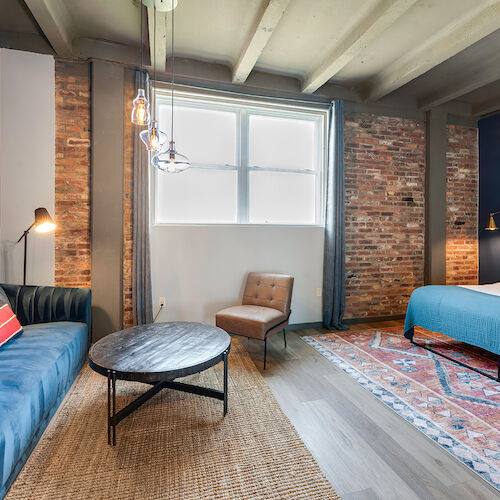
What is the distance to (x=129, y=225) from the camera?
337cm

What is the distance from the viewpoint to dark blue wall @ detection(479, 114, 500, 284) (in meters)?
4.45

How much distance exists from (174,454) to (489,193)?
17.0ft

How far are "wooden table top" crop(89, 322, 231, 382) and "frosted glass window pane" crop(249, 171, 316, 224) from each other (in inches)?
74.1

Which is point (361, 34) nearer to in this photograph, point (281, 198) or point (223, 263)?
point (281, 198)

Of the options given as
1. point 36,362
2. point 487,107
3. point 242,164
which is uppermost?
point 487,107

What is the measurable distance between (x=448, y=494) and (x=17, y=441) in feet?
6.53

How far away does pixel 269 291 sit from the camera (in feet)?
11.1

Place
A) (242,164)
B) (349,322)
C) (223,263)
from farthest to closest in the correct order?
(349,322)
(242,164)
(223,263)

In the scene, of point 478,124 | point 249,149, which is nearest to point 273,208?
point 249,149

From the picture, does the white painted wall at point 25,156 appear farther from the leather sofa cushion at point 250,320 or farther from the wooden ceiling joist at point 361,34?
the wooden ceiling joist at point 361,34

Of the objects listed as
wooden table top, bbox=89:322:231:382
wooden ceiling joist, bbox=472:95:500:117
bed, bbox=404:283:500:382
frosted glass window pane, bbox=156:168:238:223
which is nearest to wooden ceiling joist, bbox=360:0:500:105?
wooden ceiling joist, bbox=472:95:500:117

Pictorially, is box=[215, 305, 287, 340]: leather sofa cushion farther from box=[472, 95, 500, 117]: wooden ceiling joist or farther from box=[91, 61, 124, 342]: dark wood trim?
box=[472, 95, 500, 117]: wooden ceiling joist

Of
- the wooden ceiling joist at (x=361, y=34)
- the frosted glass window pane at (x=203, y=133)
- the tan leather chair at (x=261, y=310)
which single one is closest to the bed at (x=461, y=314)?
the tan leather chair at (x=261, y=310)

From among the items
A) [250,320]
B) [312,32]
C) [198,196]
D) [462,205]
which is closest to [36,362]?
[250,320]
